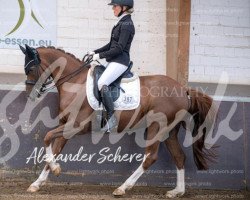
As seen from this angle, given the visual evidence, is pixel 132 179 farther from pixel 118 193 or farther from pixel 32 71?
pixel 32 71

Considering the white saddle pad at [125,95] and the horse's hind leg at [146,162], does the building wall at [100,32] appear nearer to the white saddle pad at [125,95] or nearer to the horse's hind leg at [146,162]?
the white saddle pad at [125,95]

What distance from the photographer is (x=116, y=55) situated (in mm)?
7645

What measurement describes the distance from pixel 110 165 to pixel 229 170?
1.68 m

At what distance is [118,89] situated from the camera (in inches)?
301

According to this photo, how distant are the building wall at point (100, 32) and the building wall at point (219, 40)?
0.60 metres

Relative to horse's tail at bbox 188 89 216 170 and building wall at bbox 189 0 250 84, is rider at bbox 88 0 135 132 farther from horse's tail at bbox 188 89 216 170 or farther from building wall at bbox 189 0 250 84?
building wall at bbox 189 0 250 84

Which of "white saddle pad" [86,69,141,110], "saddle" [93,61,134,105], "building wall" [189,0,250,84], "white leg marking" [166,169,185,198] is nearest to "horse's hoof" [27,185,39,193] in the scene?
"white saddle pad" [86,69,141,110]

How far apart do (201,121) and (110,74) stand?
148cm

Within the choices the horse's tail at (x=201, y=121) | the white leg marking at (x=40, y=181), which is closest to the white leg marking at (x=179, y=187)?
the horse's tail at (x=201, y=121)

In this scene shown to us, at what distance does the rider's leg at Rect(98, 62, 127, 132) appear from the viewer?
7.46 metres

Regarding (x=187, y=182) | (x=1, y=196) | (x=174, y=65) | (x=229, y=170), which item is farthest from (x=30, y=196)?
(x=174, y=65)

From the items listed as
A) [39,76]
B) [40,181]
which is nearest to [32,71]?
[39,76]

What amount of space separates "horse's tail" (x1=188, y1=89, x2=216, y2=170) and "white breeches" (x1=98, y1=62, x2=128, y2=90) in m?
1.09

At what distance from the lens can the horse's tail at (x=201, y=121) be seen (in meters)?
8.06
